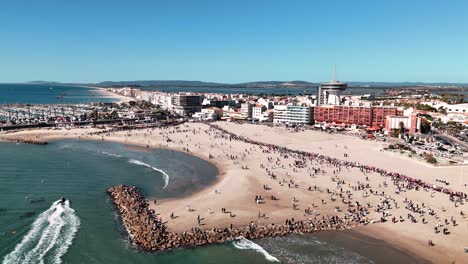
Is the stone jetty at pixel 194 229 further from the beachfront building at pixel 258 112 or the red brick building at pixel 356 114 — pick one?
the beachfront building at pixel 258 112

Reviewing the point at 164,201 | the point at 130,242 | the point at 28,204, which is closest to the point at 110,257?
the point at 130,242

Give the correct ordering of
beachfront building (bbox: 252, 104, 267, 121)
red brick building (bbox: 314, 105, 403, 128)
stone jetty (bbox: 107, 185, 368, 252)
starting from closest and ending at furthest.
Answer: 1. stone jetty (bbox: 107, 185, 368, 252)
2. red brick building (bbox: 314, 105, 403, 128)
3. beachfront building (bbox: 252, 104, 267, 121)

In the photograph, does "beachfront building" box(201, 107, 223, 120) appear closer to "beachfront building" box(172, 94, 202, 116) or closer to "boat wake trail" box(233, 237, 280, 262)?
"beachfront building" box(172, 94, 202, 116)

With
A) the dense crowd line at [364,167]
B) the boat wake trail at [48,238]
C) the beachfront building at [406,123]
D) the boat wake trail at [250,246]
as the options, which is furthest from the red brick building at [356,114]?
the boat wake trail at [48,238]

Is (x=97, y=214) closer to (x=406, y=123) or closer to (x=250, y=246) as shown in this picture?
(x=250, y=246)

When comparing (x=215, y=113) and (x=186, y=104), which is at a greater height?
(x=186, y=104)

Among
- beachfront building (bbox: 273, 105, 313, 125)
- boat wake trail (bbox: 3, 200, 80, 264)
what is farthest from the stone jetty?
beachfront building (bbox: 273, 105, 313, 125)

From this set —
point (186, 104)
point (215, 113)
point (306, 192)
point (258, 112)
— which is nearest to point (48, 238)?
point (306, 192)
